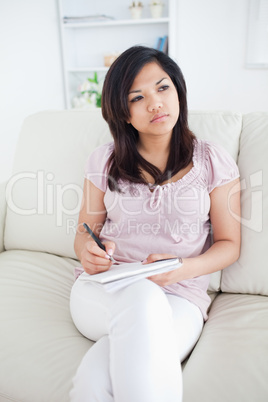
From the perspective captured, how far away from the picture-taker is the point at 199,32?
335 centimetres

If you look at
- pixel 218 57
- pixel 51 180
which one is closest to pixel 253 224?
pixel 51 180

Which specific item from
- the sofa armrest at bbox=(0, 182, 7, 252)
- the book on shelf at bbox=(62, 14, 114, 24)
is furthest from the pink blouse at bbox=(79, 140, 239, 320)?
the book on shelf at bbox=(62, 14, 114, 24)

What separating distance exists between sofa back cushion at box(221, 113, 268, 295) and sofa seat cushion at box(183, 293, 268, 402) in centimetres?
8

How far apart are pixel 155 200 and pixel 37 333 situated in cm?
50

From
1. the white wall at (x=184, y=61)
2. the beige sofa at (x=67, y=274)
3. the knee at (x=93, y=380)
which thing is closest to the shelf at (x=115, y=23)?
the white wall at (x=184, y=61)

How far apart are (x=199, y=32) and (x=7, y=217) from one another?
2534 mm

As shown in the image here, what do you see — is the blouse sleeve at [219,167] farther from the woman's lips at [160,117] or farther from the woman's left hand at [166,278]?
the woman's left hand at [166,278]

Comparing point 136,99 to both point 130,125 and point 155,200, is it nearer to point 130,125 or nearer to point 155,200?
point 130,125

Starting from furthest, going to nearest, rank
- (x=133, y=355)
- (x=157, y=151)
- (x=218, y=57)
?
(x=218, y=57) < (x=157, y=151) < (x=133, y=355)

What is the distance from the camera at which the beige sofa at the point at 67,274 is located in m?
0.92

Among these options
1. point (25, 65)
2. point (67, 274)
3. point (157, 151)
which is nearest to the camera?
point (157, 151)

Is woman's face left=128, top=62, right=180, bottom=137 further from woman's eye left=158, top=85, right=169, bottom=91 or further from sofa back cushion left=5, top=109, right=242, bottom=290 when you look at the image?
sofa back cushion left=5, top=109, right=242, bottom=290

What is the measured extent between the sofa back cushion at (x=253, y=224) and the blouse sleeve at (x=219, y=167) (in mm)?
84

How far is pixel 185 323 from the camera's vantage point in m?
1.00
